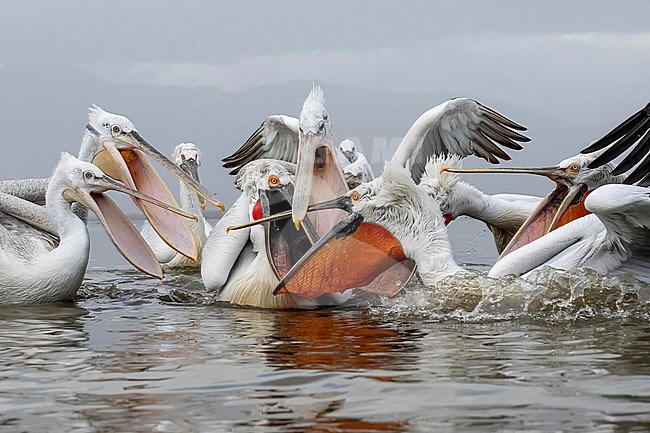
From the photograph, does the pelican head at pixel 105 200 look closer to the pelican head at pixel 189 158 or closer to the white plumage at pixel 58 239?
the white plumage at pixel 58 239

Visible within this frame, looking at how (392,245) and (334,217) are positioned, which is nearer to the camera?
(392,245)

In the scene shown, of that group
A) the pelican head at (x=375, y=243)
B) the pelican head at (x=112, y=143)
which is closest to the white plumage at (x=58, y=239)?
the pelican head at (x=112, y=143)

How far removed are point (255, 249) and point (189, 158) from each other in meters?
3.10

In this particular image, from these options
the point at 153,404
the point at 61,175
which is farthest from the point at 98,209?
the point at 153,404

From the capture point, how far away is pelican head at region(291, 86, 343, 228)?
213 inches

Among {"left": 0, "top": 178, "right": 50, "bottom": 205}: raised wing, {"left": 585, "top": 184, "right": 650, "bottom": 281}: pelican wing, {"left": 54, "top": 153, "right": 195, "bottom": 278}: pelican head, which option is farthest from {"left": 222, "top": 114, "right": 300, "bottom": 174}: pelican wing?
{"left": 585, "top": 184, "right": 650, "bottom": 281}: pelican wing

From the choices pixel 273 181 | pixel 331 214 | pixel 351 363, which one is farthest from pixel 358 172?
pixel 351 363

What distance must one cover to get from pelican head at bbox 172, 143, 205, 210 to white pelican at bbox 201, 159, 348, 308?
2895 mm

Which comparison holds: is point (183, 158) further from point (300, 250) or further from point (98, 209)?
point (300, 250)

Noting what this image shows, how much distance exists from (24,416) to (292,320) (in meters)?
2.13

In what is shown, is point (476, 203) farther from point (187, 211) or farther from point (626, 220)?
point (187, 211)

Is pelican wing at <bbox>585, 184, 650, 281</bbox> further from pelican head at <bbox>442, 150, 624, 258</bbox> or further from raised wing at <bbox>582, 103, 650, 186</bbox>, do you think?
pelican head at <bbox>442, 150, 624, 258</bbox>

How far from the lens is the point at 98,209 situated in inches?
231

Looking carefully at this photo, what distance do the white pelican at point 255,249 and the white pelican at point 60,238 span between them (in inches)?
18.1
